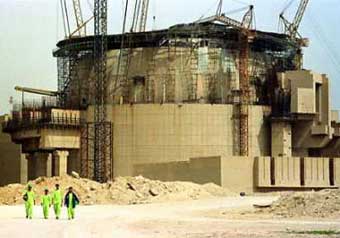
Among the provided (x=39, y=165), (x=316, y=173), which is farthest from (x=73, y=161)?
(x=316, y=173)

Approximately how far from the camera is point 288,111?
362ft

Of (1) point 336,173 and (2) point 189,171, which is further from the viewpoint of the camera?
(1) point 336,173

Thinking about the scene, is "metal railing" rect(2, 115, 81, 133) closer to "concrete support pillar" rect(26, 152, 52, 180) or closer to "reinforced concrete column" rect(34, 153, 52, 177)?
"concrete support pillar" rect(26, 152, 52, 180)

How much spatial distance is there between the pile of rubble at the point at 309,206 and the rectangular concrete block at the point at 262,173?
1448 inches

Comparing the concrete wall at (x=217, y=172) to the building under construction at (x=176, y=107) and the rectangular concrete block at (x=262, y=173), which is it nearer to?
the rectangular concrete block at (x=262, y=173)

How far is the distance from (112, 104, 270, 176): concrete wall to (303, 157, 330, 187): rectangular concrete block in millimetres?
12337

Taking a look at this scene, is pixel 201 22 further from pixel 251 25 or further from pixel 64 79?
pixel 64 79

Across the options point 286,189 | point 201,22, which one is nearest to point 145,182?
point 286,189

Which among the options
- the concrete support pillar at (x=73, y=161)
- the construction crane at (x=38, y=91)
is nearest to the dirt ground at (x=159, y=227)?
the concrete support pillar at (x=73, y=161)

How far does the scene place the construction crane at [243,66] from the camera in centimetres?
10744

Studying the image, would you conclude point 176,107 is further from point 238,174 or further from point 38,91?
point 38,91

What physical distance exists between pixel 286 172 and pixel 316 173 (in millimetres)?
3670

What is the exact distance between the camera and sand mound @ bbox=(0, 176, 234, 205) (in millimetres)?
75875

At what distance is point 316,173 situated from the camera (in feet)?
320
